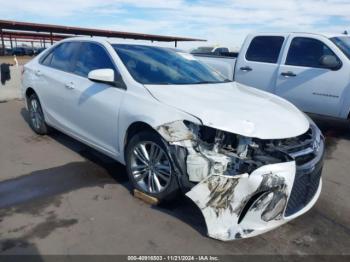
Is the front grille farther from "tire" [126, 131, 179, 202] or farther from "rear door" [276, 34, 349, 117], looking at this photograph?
"rear door" [276, 34, 349, 117]

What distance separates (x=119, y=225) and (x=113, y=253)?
0.42 m

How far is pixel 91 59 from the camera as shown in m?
4.55

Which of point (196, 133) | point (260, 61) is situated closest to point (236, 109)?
point (196, 133)

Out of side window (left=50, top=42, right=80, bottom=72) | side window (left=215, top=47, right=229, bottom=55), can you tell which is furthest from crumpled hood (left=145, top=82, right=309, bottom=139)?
side window (left=215, top=47, right=229, bottom=55)

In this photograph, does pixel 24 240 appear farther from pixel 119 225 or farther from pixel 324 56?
pixel 324 56

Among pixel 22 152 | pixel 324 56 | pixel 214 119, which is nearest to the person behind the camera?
pixel 214 119

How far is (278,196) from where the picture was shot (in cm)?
285

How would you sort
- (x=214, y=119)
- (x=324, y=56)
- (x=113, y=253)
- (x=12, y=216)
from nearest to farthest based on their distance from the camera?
(x=113, y=253)
(x=214, y=119)
(x=12, y=216)
(x=324, y=56)

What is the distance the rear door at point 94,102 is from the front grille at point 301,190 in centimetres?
197

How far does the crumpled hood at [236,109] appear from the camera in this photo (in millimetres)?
3035

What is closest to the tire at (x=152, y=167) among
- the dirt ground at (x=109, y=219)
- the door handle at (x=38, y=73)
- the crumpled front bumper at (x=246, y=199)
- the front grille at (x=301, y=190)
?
the dirt ground at (x=109, y=219)

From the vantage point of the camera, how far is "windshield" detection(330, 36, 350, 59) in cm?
626

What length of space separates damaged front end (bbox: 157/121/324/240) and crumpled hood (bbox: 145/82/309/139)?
90mm

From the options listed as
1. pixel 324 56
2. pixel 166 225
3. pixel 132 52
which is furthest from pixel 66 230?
pixel 324 56
